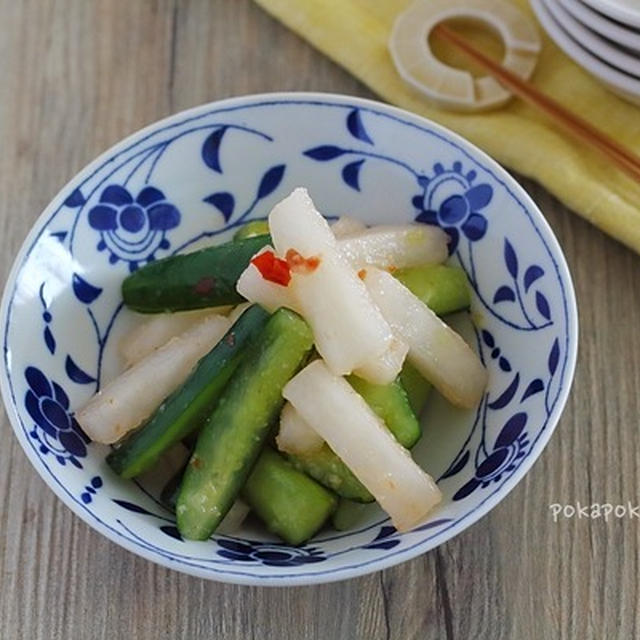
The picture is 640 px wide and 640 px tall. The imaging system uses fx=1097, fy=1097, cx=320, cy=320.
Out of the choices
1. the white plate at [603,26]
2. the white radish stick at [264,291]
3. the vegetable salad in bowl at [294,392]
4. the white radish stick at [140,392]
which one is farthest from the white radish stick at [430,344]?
the white plate at [603,26]

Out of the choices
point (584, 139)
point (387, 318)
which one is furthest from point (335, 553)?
point (584, 139)

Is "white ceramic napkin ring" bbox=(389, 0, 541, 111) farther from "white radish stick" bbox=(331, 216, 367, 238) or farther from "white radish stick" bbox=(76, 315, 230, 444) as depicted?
"white radish stick" bbox=(76, 315, 230, 444)

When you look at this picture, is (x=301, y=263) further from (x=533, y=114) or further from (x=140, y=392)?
(x=533, y=114)

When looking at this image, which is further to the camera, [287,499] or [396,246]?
[396,246]

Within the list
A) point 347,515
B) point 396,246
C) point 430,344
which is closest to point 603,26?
point 396,246

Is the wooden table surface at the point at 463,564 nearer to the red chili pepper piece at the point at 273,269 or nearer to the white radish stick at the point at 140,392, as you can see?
the white radish stick at the point at 140,392

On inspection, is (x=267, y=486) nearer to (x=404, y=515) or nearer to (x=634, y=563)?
(x=404, y=515)
